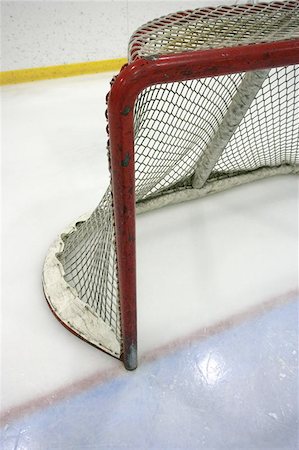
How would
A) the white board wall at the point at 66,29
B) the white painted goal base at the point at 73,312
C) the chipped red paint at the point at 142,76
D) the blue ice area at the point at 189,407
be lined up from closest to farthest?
1. the chipped red paint at the point at 142,76
2. the blue ice area at the point at 189,407
3. the white painted goal base at the point at 73,312
4. the white board wall at the point at 66,29

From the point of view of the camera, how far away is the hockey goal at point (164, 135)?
0.49m

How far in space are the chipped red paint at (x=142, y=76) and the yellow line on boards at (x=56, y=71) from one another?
238cm

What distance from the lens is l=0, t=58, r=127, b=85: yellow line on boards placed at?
2.53 meters

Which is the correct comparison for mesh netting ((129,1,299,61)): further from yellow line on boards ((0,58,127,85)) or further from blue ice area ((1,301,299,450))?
yellow line on boards ((0,58,127,85))

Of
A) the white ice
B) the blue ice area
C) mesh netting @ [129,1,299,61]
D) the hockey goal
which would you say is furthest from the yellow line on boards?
the blue ice area

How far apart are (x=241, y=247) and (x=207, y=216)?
0.19 m

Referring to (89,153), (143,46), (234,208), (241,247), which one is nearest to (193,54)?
(143,46)

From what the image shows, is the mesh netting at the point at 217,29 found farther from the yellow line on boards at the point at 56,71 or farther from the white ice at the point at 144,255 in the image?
the yellow line on boards at the point at 56,71

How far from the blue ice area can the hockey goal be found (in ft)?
0.32

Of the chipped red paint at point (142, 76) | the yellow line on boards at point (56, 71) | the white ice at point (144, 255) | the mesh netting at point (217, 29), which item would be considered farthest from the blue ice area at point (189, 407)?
the yellow line on boards at point (56, 71)

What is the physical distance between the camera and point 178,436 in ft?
2.61

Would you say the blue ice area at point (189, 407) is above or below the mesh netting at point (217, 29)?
below

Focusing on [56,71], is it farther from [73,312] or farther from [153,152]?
[73,312]

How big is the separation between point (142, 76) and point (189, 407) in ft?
2.45
